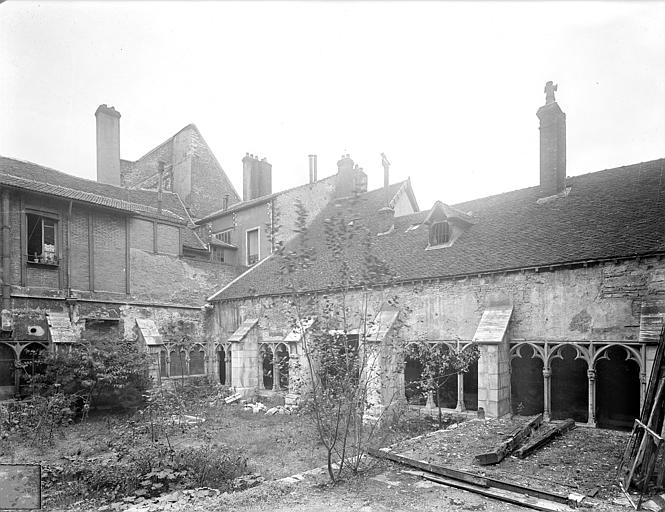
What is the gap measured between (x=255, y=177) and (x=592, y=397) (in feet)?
66.6

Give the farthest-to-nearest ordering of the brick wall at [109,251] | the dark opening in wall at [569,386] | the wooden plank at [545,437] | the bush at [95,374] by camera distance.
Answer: the brick wall at [109,251]
the bush at [95,374]
the dark opening in wall at [569,386]
the wooden plank at [545,437]

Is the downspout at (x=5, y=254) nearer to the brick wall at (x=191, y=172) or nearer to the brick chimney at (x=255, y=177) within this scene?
the brick wall at (x=191, y=172)

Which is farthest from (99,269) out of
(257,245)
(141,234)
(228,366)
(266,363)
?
(257,245)

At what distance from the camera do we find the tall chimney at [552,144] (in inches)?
577

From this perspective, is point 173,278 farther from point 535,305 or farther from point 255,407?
point 535,305

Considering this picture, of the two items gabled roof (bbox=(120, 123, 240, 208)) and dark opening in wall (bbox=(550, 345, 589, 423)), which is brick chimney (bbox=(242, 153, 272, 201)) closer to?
gabled roof (bbox=(120, 123, 240, 208))

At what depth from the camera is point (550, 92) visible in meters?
14.9

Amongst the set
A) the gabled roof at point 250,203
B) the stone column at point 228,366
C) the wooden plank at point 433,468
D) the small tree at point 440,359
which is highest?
the gabled roof at point 250,203

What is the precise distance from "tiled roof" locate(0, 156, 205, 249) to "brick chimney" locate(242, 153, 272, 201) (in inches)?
178

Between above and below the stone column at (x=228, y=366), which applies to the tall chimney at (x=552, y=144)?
above

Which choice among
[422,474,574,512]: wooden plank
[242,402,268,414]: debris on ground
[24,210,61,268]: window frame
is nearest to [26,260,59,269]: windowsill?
[24,210,61,268]: window frame

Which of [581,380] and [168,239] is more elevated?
[168,239]

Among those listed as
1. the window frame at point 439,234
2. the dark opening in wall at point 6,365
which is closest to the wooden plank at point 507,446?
the window frame at point 439,234

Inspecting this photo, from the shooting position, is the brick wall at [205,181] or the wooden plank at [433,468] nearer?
the wooden plank at [433,468]
